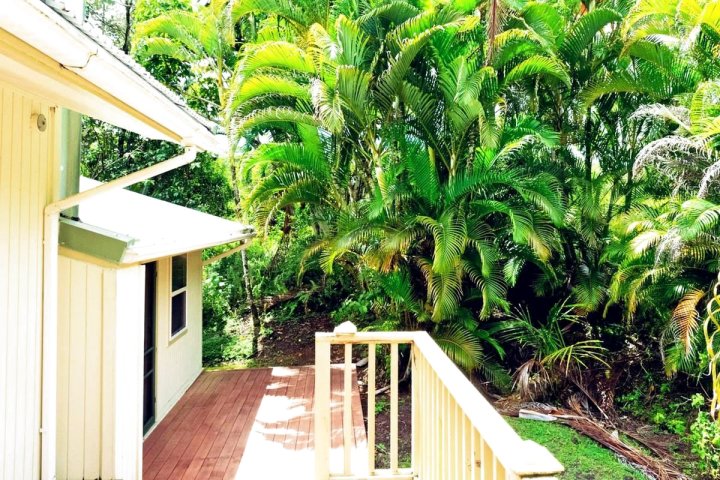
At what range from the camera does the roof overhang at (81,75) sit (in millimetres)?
1486

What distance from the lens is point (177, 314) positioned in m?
5.98

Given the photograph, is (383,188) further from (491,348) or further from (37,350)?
(37,350)

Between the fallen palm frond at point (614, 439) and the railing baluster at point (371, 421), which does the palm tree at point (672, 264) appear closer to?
the fallen palm frond at point (614, 439)

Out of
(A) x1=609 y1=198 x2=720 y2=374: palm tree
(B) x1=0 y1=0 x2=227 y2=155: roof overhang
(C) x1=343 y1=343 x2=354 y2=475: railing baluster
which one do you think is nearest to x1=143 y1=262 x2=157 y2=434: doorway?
(B) x1=0 y1=0 x2=227 y2=155: roof overhang

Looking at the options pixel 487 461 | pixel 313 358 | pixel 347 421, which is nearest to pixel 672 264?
pixel 347 421

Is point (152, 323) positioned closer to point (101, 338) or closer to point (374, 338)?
point (101, 338)

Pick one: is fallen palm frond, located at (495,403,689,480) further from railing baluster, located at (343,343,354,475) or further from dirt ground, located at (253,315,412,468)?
railing baluster, located at (343,343,354,475)

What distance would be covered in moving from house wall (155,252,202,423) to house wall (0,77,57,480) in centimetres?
230

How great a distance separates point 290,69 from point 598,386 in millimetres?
6157

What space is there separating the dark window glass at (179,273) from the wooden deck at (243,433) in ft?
4.76

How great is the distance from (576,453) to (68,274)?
17.1ft

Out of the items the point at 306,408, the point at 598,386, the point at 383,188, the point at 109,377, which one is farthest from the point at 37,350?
the point at 598,386

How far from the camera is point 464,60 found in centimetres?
553

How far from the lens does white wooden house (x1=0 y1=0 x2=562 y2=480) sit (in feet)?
5.81
